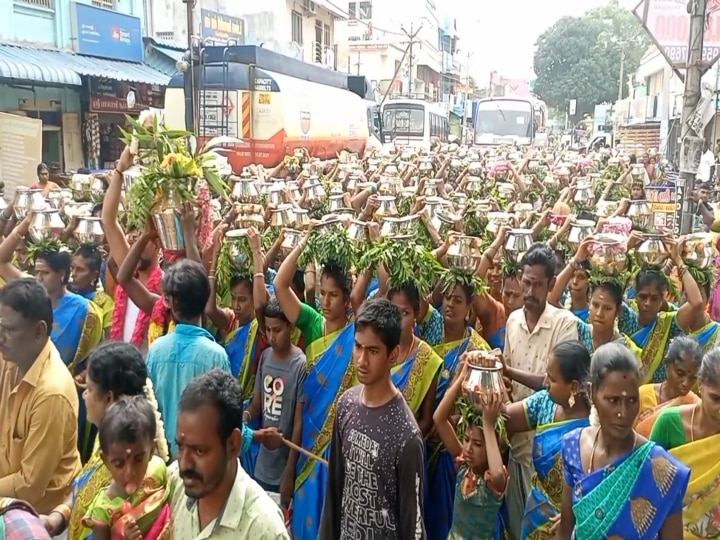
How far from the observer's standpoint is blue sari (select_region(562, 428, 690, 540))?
92.6 inches

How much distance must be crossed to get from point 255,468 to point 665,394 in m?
2.16

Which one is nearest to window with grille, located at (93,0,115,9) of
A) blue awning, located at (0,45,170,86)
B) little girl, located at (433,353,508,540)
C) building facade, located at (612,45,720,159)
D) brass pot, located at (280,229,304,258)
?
blue awning, located at (0,45,170,86)

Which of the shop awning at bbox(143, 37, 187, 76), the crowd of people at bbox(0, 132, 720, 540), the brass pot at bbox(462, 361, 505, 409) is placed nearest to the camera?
the crowd of people at bbox(0, 132, 720, 540)

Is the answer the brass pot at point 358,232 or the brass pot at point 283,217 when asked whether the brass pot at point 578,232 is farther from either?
the brass pot at point 283,217

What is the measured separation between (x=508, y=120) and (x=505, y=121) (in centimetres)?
11

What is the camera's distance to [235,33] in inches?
803

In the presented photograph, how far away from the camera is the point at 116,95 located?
52.1 ft

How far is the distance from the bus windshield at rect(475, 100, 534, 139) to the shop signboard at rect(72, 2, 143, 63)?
1303 centimetres

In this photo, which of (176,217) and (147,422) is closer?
(147,422)

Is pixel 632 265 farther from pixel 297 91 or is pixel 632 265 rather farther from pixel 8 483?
pixel 297 91

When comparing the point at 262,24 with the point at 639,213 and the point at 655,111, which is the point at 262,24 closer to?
the point at 655,111

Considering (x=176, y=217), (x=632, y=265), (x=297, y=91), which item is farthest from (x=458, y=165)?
(x=176, y=217)

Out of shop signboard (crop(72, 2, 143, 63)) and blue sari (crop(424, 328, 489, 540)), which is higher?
shop signboard (crop(72, 2, 143, 63))

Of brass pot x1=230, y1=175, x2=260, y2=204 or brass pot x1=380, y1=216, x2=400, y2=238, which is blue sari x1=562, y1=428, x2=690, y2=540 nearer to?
brass pot x1=380, y1=216, x2=400, y2=238
